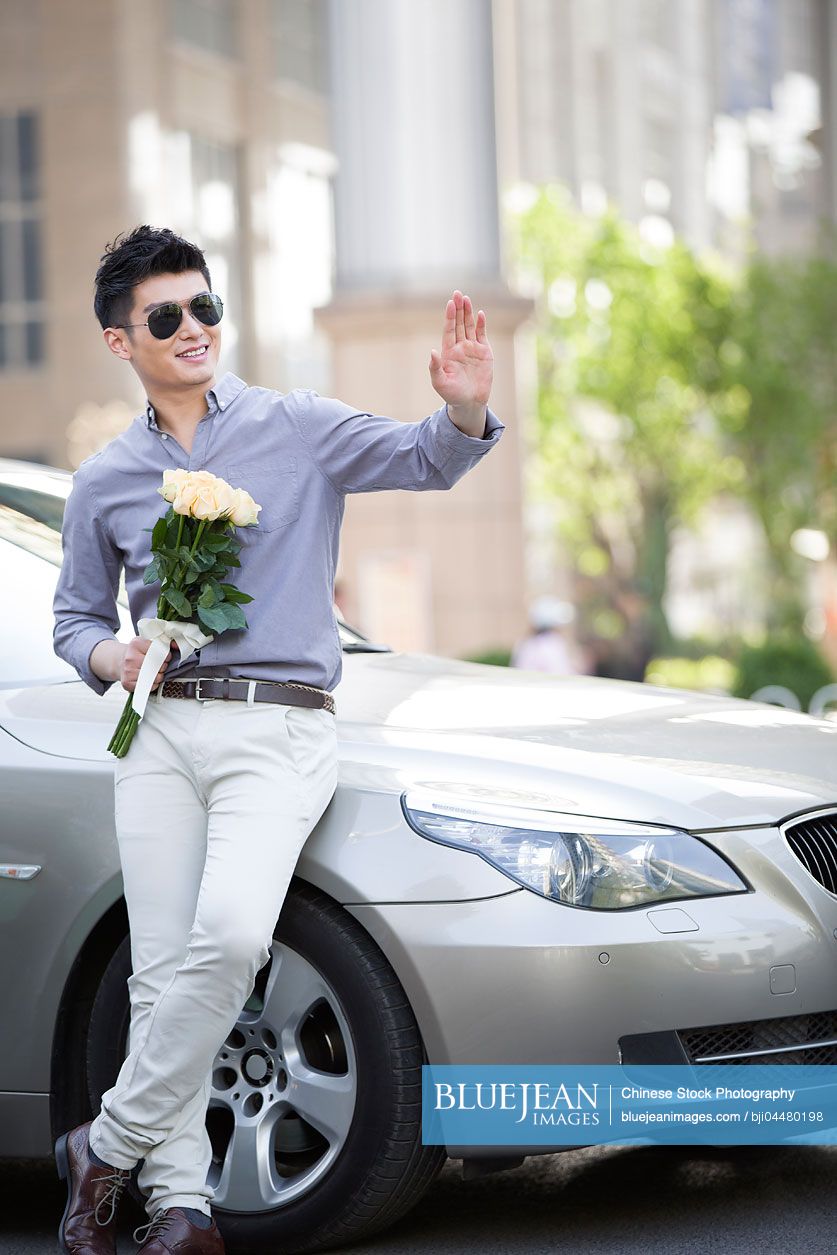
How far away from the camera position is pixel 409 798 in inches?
142

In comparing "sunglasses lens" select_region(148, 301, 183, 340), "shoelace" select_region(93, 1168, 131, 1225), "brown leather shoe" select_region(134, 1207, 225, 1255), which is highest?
"sunglasses lens" select_region(148, 301, 183, 340)

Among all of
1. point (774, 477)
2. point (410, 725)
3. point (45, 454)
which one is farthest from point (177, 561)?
point (45, 454)

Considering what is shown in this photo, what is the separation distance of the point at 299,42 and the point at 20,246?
660 centimetres

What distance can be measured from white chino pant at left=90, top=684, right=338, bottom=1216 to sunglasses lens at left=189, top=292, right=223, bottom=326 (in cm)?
76

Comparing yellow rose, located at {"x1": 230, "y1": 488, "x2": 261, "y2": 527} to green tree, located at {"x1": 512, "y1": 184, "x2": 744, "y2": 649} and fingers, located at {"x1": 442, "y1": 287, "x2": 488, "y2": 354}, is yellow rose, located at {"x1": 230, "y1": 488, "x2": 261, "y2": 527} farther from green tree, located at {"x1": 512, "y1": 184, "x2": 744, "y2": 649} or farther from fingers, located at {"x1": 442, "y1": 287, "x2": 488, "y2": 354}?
green tree, located at {"x1": 512, "y1": 184, "x2": 744, "y2": 649}

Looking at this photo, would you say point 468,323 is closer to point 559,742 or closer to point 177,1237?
point 559,742

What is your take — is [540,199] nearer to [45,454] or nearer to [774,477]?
[774,477]

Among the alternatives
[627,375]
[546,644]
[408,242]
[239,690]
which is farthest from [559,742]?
[627,375]

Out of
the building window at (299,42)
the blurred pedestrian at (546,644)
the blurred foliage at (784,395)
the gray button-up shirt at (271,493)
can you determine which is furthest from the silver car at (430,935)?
the building window at (299,42)

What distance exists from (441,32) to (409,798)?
1279cm

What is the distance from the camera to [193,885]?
3.55m

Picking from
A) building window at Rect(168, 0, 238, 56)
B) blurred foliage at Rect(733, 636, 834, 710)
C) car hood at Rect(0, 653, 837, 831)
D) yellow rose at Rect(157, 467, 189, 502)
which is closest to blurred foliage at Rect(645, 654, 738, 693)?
blurred foliage at Rect(733, 636, 834, 710)

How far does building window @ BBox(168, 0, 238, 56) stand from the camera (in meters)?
30.2

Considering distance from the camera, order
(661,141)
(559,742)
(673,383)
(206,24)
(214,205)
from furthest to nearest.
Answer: (661,141) < (206,24) < (214,205) < (673,383) < (559,742)
